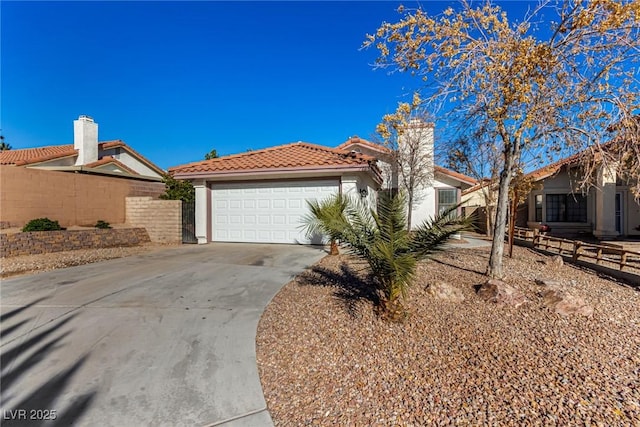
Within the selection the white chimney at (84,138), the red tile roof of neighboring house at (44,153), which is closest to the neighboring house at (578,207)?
the white chimney at (84,138)

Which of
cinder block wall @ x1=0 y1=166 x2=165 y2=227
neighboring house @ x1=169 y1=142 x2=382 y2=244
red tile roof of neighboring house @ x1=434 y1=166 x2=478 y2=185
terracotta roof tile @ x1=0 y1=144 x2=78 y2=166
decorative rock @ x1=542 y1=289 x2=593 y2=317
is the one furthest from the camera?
terracotta roof tile @ x1=0 y1=144 x2=78 y2=166

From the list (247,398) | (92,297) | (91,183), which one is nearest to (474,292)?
(247,398)

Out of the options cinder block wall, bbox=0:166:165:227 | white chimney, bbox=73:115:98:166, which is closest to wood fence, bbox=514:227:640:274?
cinder block wall, bbox=0:166:165:227

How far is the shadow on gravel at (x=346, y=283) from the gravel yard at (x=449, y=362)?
5 cm

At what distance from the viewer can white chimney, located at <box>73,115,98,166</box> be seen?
60.1 ft

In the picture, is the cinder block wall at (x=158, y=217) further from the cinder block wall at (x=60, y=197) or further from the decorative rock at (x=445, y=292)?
the decorative rock at (x=445, y=292)

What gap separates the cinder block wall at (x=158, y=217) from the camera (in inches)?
508

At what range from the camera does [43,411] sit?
262 cm

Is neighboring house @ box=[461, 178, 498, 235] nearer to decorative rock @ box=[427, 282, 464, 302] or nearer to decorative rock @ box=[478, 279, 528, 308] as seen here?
decorative rock @ box=[478, 279, 528, 308]

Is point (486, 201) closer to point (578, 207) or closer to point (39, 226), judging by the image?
point (578, 207)

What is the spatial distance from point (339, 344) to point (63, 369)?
9.68 feet

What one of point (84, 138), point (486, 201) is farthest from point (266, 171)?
point (84, 138)

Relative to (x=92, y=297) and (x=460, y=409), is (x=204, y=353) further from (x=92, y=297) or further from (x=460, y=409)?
(x=92, y=297)

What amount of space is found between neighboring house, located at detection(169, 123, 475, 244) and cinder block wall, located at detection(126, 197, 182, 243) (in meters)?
A: 0.99
